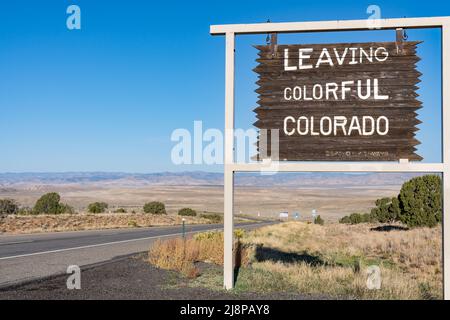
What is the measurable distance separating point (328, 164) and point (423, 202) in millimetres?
23722

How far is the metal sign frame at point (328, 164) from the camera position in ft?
26.8

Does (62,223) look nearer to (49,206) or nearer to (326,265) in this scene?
(49,206)

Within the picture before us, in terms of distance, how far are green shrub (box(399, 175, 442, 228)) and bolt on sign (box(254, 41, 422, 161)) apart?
22549 millimetres

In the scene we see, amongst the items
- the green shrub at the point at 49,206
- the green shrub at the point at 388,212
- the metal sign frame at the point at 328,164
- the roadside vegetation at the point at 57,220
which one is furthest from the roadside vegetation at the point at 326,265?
the green shrub at the point at 49,206

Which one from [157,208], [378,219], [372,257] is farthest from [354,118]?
[157,208]

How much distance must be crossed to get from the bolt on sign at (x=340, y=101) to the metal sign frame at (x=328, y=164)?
0.95ft

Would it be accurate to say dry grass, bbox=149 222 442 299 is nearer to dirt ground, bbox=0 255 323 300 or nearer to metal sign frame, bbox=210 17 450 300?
dirt ground, bbox=0 255 323 300

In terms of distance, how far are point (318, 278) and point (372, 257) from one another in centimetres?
834

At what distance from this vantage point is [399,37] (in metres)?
8.65

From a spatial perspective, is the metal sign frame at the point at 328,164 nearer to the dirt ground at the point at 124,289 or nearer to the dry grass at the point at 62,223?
the dirt ground at the point at 124,289

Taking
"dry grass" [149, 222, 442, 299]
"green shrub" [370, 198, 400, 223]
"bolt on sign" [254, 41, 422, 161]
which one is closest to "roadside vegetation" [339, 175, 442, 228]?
"green shrub" [370, 198, 400, 223]

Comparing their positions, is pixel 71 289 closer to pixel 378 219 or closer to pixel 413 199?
pixel 413 199

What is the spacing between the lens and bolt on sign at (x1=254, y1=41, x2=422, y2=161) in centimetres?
859
